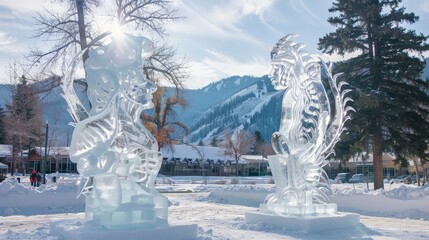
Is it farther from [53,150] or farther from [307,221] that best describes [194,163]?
[307,221]

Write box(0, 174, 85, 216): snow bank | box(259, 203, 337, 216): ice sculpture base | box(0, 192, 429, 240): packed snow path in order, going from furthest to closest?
box(0, 174, 85, 216): snow bank
box(259, 203, 337, 216): ice sculpture base
box(0, 192, 429, 240): packed snow path

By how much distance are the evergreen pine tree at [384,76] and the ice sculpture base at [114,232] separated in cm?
1618

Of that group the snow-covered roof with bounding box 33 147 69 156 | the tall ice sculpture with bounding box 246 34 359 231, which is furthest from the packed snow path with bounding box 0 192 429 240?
the snow-covered roof with bounding box 33 147 69 156

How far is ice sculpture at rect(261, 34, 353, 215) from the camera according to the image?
13.4m

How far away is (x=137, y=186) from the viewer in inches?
412

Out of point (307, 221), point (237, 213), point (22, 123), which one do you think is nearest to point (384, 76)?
point (237, 213)

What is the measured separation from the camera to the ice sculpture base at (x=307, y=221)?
1188cm

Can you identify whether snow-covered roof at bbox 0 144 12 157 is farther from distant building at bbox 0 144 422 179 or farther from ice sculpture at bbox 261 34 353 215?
ice sculpture at bbox 261 34 353 215

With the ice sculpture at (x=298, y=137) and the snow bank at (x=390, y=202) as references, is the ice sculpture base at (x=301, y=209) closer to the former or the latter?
the ice sculpture at (x=298, y=137)

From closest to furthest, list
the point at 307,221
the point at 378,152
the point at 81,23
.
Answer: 1. the point at 307,221
2. the point at 81,23
3. the point at 378,152

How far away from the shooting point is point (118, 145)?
11.1m

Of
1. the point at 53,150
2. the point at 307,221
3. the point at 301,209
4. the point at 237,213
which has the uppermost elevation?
the point at 53,150

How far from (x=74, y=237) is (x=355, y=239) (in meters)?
6.28

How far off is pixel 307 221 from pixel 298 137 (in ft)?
9.07
